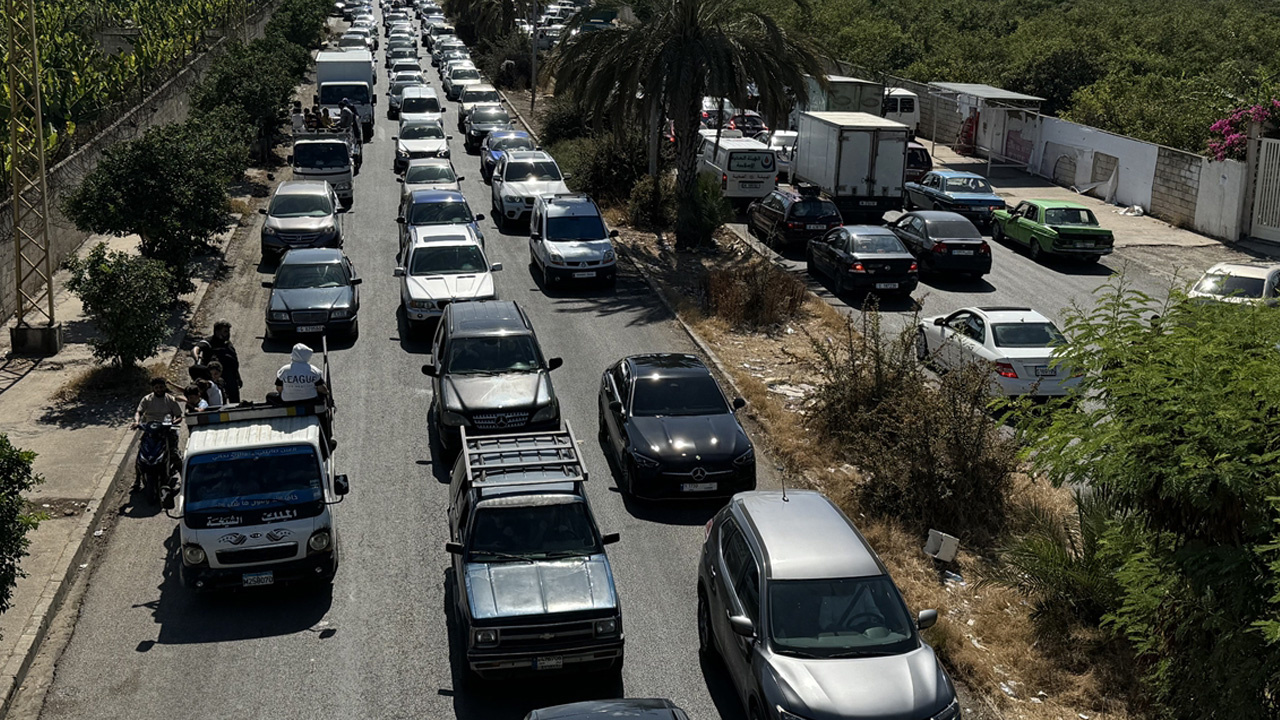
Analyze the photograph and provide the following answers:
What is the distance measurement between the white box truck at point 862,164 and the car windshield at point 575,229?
7984 mm

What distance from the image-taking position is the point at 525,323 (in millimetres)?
18594

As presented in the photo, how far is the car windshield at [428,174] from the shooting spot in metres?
34.0

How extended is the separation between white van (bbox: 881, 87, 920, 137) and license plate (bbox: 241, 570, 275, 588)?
41123 mm

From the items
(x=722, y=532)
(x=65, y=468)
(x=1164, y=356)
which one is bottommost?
(x=65, y=468)

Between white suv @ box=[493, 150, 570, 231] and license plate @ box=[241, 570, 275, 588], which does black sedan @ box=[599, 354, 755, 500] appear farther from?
white suv @ box=[493, 150, 570, 231]

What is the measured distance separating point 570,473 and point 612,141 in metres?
24.5

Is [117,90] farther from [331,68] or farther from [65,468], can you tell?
[65,468]

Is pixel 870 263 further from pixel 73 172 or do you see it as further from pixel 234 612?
pixel 73 172

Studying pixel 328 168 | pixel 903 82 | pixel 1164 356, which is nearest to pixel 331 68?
pixel 328 168

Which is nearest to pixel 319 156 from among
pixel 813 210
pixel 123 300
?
pixel 813 210

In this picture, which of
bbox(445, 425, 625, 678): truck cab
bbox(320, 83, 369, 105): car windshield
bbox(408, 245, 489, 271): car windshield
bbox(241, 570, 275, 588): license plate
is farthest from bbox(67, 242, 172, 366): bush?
bbox(320, 83, 369, 105): car windshield

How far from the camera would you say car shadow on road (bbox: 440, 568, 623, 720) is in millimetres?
10883

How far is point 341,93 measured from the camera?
45594mm

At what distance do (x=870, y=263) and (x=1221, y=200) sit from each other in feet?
44.0
